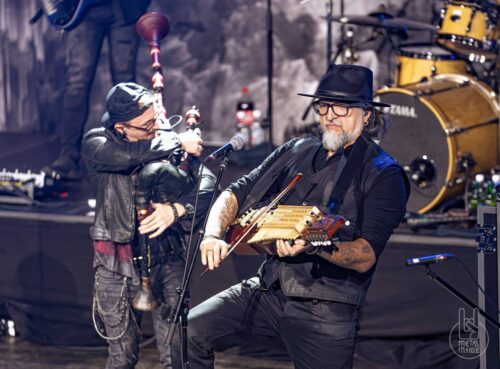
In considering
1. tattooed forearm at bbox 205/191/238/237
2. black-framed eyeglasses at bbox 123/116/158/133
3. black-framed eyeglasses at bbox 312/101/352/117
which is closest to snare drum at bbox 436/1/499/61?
black-framed eyeglasses at bbox 123/116/158/133

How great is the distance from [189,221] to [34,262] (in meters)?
2.51

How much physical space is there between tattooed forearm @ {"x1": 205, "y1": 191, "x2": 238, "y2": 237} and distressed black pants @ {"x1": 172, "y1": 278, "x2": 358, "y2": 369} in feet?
1.15

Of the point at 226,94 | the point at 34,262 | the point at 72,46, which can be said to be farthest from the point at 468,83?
the point at 34,262

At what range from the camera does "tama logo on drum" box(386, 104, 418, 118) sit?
801 cm

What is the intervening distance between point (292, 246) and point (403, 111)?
14.5ft

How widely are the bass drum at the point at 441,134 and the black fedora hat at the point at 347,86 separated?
3.26 meters

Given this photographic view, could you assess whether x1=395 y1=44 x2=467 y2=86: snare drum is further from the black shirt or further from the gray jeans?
the black shirt

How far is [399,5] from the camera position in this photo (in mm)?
9406

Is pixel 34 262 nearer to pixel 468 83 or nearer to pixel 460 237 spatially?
pixel 460 237

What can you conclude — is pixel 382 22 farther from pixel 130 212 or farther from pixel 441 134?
pixel 130 212

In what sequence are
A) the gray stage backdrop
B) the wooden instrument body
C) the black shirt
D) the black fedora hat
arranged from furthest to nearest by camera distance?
the gray stage backdrop, the black fedora hat, the black shirt, the wooden instrument body

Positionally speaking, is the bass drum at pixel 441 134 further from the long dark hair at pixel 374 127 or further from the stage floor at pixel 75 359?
the long dark hair at pixel 374 127

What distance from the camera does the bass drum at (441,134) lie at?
7727 millimetres

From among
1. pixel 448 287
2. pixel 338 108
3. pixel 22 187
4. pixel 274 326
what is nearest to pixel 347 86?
pixel 338 108
